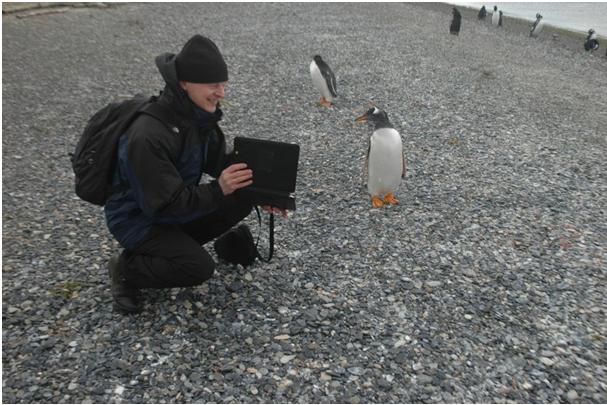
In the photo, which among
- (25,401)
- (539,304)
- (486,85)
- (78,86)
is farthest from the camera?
(486,85)

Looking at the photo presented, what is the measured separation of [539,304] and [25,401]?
3525 mm

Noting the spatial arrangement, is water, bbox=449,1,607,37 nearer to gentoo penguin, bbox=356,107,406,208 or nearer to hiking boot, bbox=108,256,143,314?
gentoo penguin, bbox=356,107,406,208

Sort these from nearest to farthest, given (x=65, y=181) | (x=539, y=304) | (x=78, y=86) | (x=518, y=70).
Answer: (x=539, y=304)
(x=65, y=181)
(x=78, y=86)
(x=518, y=70)

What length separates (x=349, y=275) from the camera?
4145 millimetres

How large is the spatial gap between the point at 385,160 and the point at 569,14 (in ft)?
118

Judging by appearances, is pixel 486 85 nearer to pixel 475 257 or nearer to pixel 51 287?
pixel 475 257

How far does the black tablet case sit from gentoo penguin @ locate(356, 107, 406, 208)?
224 centimetres

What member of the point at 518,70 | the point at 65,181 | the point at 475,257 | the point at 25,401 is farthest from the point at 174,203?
the point at 518,70

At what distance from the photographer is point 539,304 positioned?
12.5 ft

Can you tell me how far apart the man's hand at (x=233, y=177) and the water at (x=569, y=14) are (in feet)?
84.2

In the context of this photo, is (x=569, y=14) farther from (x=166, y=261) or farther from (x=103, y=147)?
(x=103, y=147)

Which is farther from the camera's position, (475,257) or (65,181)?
(65,181)

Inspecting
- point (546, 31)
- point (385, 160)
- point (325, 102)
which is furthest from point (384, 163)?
point (546, 31)

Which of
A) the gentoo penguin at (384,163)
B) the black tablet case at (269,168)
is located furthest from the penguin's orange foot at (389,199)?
the black tablet case at (269,168)
